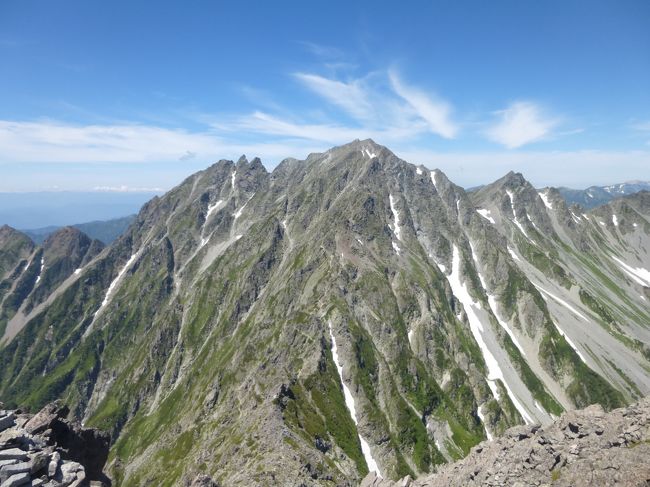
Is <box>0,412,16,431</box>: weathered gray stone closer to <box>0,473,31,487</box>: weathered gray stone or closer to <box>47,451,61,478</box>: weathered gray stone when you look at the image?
<box>47,451,61,478</box>: weathered gray stone

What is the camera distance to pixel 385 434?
154 metres

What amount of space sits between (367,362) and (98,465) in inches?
5449

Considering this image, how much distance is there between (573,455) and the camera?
38.0m

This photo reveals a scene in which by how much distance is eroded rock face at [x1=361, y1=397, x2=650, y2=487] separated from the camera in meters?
32.7

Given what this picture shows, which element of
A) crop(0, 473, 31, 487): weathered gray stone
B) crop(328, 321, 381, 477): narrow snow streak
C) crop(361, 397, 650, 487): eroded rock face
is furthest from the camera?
→ crop(328, 321, 381, 477): narrow snow streak

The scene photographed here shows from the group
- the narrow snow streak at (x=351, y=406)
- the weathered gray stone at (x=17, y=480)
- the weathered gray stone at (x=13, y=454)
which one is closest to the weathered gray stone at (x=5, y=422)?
the weathered gray stone at (x=13, y=454)

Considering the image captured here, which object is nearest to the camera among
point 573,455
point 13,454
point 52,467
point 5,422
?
point 13,454

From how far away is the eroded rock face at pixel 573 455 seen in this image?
32656 mm

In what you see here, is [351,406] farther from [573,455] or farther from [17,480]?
[17,480]

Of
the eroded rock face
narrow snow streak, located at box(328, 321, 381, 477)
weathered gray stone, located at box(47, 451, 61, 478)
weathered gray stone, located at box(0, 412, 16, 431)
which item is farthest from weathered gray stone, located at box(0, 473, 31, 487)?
narrow snow streak, located at box(328, 321, 381, 477)

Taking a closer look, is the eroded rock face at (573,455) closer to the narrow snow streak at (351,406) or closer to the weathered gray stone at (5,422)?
the weathered gray stone at (5,422)

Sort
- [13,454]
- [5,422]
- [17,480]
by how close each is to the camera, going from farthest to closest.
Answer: [5,422] → [13,454] → [17,480]

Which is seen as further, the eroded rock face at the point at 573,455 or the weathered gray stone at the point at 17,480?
the eroded rock face at the point at 573,455

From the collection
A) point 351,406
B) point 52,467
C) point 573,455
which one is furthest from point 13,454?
point 351,406
